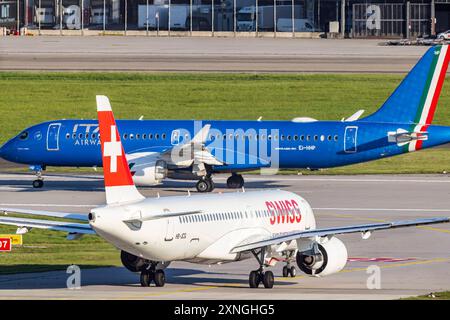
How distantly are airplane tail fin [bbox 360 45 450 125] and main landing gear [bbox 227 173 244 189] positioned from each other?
8410mm

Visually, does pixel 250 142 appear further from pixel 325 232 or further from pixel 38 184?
pixel 325 232

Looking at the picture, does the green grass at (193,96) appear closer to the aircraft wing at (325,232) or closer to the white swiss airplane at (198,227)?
the white swiss airplane at (198,227)

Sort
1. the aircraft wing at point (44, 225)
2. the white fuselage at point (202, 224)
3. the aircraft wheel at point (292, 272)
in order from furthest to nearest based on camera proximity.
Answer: the aircraft wheel at point (292, 272)
the aircraft wing at point (44, 225)
the white fuselage at point (202, 224)

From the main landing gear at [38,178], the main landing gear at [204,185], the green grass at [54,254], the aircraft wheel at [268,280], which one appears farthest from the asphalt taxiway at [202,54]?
the aircraft wheel at [268,280]

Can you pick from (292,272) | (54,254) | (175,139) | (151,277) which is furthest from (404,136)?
(151,277)

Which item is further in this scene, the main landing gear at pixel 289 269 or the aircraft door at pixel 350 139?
the aircraft door at pixel 350 139

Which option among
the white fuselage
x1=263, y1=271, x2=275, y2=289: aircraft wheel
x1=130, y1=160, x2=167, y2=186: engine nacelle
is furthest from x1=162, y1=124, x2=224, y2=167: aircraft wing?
x1=263, y1=271, x2=275, y2=289: aircraft wheel

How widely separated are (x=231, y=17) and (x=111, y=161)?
5389 inches

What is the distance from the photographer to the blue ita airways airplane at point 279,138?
231 feet

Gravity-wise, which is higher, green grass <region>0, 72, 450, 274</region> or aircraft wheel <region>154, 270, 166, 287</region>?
green grass <region>0, 72, 450, 274</region>

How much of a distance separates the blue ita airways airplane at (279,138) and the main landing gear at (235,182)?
56 mm

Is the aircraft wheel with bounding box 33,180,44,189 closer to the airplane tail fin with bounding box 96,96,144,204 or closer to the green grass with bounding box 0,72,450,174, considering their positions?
the green grass with bounding box 0,72,450,174

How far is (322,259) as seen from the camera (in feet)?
127

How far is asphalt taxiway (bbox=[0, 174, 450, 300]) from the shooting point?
37.3 metres
